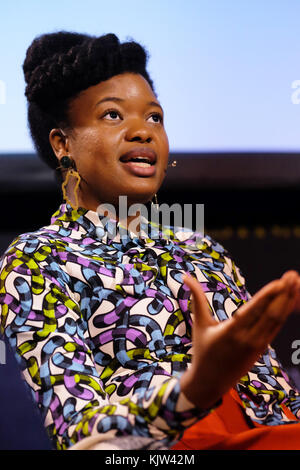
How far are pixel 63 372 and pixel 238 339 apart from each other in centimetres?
31

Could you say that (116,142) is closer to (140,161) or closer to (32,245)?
(140,161)

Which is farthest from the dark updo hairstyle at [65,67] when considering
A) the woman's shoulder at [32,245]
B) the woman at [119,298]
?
the woman's shoulder at [32,245]

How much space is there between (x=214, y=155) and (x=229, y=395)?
1.05 m

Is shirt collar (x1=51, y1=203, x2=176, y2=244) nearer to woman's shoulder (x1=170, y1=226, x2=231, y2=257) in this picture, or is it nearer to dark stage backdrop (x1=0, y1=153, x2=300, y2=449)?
woman's shoulder (x1=170, y1=226, x2=231, y2=257)

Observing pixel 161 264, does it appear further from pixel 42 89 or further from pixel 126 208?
pixel 42 89

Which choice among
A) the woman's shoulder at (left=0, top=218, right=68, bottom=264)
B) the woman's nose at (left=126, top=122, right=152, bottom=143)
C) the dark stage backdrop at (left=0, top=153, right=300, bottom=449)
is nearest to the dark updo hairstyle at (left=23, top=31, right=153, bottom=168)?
the woman's nose at (left=126, top=122, right=152, bottom=143)

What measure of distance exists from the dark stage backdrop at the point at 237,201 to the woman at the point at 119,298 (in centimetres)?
53

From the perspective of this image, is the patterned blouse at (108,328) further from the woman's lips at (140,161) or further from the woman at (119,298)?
the woman's lips at (140,161)

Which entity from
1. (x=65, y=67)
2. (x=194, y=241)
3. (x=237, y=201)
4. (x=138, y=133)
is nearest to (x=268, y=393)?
(x=194, y=241)

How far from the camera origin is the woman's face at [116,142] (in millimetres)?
1206

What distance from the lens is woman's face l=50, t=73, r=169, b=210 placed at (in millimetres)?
1206

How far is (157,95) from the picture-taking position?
4.70 ft

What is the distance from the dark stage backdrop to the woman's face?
665 mm

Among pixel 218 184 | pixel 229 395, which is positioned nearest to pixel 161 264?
pixel 229 395
